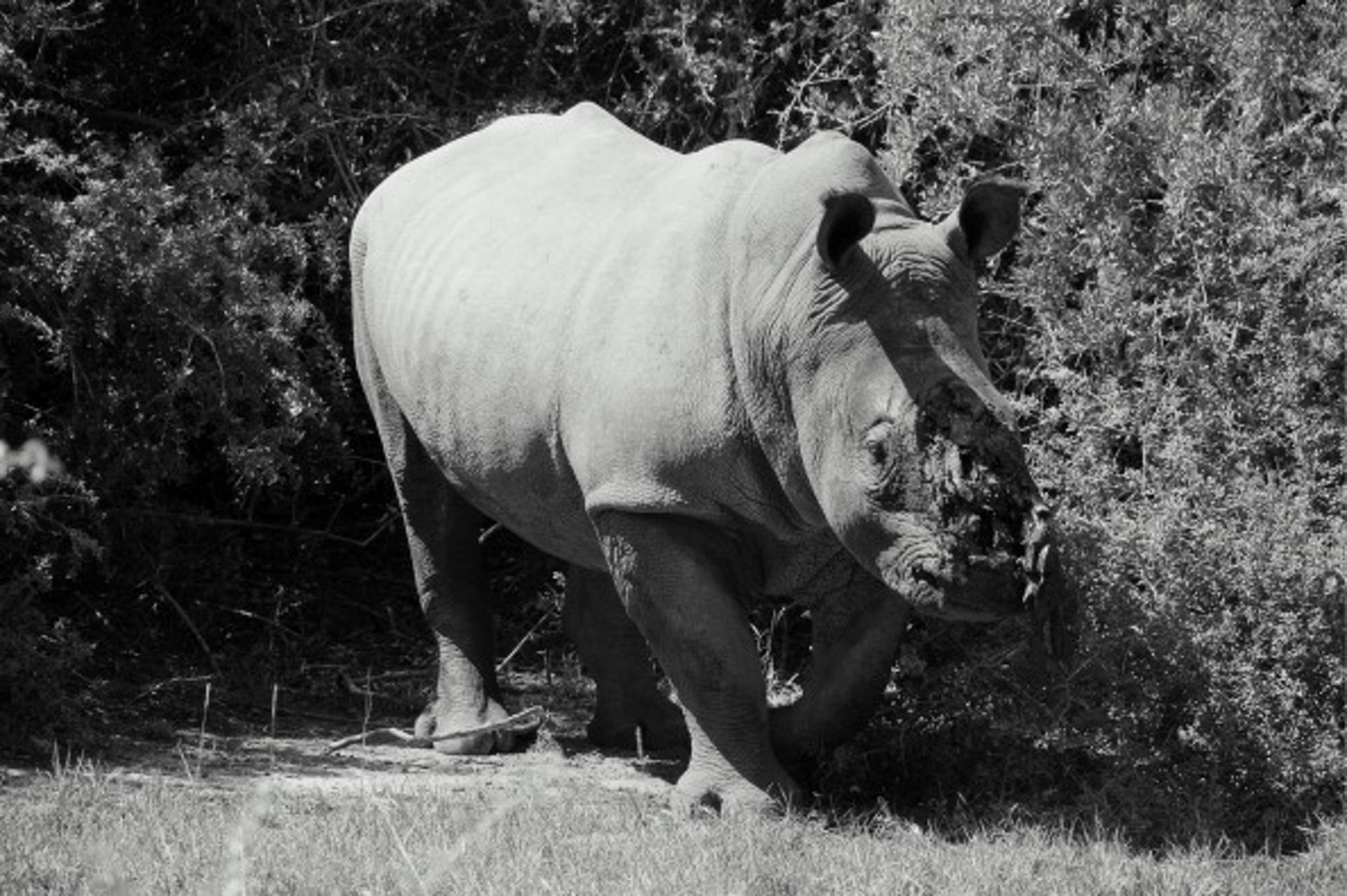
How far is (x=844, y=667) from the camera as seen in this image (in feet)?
22.4

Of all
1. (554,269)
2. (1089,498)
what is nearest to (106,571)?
(554,269)

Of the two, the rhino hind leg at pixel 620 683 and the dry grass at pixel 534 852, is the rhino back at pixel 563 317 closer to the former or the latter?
the rhino hind leg at pixel 620 683

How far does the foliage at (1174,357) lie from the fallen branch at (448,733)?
1654 mm

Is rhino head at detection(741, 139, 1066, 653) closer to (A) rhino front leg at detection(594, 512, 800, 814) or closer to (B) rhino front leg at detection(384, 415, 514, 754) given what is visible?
(A) rhino front leg at detection(594, 512, 800, 814)

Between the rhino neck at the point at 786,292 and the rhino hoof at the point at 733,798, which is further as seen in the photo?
the rhino hoof at the point at 733,798

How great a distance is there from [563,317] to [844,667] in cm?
129

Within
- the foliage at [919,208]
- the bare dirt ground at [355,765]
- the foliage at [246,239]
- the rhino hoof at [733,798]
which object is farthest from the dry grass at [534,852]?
the foliage at [246,239]

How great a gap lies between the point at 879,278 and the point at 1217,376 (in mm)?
1469

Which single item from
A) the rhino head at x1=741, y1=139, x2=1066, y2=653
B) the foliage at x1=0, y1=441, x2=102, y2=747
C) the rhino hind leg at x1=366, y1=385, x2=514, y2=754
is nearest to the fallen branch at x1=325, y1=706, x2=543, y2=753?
the rhino hind leg at x1=366, y1=385, x2=514, y2=754

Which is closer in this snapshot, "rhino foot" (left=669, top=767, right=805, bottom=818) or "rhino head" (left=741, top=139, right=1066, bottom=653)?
"rhino head" (left=741, top=139, right=1066, bottom=653)

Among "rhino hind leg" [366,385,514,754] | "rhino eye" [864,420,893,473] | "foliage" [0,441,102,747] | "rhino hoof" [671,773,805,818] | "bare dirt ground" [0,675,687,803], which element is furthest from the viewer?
"rhino hind leg" [366,385,514,754]

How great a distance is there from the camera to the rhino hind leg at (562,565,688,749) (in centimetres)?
796

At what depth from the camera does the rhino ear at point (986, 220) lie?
6.28m

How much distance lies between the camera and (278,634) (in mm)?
9453
